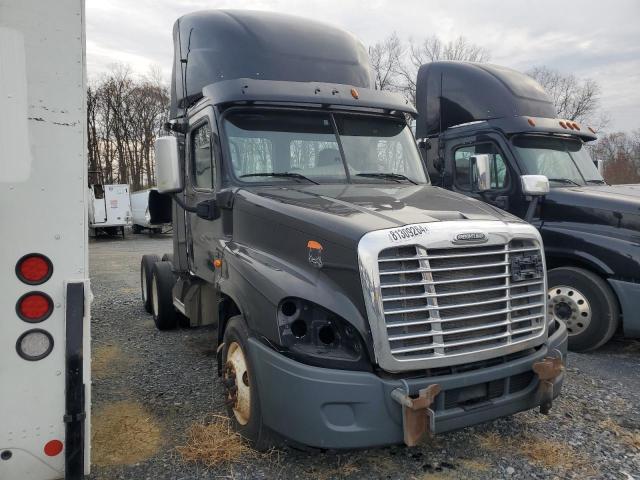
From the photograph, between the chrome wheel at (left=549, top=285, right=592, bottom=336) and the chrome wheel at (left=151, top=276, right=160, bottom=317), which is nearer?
the chrome wheel at (left=549, top=285, right=592, bottom=336)

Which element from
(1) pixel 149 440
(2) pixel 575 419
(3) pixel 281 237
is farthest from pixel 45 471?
(2) pixel 575 419

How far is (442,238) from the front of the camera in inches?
116

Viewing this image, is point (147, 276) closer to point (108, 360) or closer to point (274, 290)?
point (108, 360)

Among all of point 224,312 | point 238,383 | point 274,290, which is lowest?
point 238,383

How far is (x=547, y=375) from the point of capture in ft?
10.6

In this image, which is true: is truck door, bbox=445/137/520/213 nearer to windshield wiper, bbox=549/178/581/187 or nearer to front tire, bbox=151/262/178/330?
windshield wiper, bbox=549/178/581/187

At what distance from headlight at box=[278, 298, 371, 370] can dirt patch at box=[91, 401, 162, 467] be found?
1.39 m

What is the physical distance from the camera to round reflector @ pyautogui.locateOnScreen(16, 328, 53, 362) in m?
2.39

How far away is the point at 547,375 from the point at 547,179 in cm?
322

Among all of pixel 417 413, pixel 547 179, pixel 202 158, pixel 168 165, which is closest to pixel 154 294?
pixel 202 158

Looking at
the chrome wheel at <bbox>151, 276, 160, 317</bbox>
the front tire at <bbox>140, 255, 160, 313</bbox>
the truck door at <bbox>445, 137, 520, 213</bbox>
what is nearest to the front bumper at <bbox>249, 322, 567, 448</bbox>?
the truck door at <bbox>445, 137, 520, 213</bbox>

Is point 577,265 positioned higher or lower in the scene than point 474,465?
higher

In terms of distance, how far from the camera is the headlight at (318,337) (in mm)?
2910

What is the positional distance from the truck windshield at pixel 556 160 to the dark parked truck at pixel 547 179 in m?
0.01
